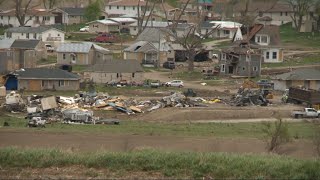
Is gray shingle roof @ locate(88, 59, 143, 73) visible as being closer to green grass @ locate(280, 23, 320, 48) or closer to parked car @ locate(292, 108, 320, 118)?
parked car @ locate(292, 108, 320, 118)

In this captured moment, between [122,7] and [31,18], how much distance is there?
1343 cm

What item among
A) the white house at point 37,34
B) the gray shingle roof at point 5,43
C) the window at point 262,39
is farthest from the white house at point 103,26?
the gray shingle roof at point 5,43

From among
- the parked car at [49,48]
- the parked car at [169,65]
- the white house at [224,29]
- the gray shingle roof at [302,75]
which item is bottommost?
the gray shingle roof at [302,75]

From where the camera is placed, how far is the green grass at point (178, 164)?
1462 cm

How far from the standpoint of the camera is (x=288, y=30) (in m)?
74.7

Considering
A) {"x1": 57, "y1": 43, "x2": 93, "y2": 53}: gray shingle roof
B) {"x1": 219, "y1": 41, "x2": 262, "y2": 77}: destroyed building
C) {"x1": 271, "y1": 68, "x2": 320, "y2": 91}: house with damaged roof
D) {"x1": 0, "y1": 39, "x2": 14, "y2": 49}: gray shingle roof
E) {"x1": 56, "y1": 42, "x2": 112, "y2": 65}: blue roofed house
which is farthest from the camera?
{"x1": 56, "y1": 42, "x2": 112, "y2": 65}: blue roofed house

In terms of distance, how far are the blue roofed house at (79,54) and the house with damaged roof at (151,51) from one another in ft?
7.58

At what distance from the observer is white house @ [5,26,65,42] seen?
62766mm

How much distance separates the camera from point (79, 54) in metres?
53.1

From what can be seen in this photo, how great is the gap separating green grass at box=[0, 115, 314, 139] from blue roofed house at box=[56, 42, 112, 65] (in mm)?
20269

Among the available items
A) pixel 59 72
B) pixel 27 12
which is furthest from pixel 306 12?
pixel 59 72

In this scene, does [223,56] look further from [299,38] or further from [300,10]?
[300,10]

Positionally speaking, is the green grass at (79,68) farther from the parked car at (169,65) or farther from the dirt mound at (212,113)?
the dirt mound at (212,113)

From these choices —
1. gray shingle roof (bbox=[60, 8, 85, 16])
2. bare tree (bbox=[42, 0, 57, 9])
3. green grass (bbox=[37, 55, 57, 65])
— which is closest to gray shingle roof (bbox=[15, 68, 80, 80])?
green grass (bbox=[37, 55, 57, 65])
